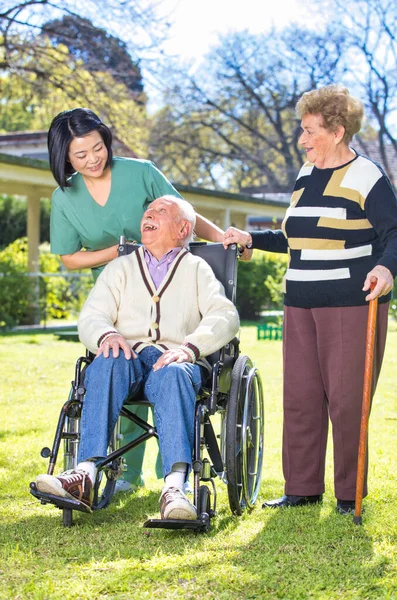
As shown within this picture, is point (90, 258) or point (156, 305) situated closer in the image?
point (156, 305)

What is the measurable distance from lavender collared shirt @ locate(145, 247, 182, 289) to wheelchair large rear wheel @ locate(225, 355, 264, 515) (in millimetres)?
477

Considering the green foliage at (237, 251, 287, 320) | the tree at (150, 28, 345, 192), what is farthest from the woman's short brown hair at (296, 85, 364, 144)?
the tree at (150, 28, 345, 192)

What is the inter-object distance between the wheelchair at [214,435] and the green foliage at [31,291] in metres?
9.37

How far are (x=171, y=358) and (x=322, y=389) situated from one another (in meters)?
0.76

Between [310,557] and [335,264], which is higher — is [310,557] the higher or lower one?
the lower one

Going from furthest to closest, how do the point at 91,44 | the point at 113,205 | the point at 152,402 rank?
1. the point at 91,44
2. the point at 113,205
3. the point at 152,402

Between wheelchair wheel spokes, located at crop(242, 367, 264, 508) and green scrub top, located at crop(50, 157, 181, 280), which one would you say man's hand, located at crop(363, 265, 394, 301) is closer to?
wheelchair wheel spokes, located at crop(242, 367, 264, 508)

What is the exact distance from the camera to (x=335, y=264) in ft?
12.3

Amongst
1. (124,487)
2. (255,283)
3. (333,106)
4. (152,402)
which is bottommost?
(124,487)

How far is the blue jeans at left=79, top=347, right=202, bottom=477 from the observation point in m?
3.36

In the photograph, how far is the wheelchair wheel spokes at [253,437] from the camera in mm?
3795

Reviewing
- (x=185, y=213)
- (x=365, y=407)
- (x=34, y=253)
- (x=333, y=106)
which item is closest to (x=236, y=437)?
(x=365, y=407)

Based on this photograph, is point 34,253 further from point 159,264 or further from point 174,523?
point 174,523

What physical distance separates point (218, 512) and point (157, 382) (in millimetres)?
705
